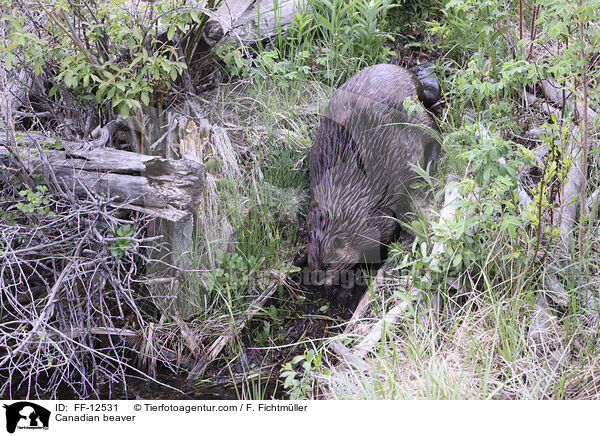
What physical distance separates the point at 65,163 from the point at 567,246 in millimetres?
2852

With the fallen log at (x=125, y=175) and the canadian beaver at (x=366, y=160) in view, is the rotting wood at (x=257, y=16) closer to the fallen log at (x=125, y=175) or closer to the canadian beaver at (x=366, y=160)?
the canadian beaver at (x=366, y=160)

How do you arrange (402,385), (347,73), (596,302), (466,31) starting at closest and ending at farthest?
(402,385) → (596,302) → (466,31) → (347,73)

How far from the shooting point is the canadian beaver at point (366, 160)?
11.1 ft

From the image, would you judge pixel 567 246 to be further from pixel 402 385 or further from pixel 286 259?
pixel 286 259

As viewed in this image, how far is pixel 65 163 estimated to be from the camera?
10.0ft

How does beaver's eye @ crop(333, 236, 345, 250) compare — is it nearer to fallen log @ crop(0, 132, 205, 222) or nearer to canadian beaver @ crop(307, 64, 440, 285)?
canadian beaver @ crop(307, 64, 440, 285)

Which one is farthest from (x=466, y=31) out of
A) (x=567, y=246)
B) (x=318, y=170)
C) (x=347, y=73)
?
(x=567, y=246)

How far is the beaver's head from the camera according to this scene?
3262 mm
